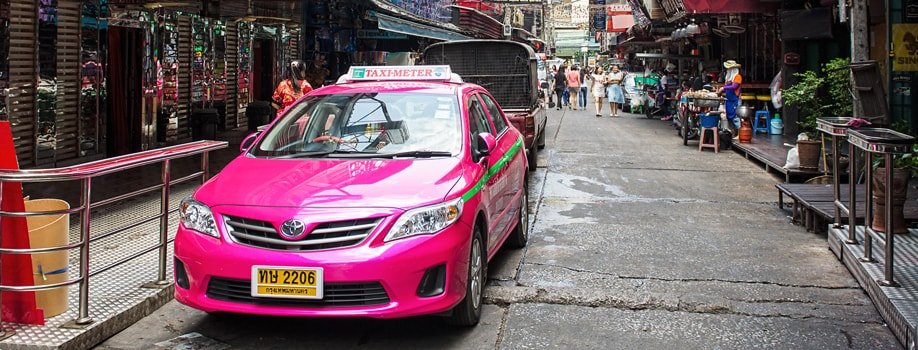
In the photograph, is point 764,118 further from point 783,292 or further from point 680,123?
point 783,292

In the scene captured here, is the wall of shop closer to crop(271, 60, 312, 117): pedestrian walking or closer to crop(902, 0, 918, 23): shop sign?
crop(271, 60, 312, 117): pedestrian walking

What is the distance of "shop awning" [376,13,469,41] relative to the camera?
19.8m

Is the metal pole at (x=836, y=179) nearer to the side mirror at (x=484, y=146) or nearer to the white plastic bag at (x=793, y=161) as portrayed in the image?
the side mirror at (x=484, y=146)

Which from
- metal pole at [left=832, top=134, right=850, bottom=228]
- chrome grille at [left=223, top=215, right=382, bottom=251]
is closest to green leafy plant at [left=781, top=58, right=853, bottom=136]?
metal pole at [left=832, top=134, right=850, bottom=228]

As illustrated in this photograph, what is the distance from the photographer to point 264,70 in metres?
20.6

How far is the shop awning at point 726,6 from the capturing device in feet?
Result: 57.1

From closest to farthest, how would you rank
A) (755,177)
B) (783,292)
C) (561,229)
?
(783,292)
(561,229)
(755,177)

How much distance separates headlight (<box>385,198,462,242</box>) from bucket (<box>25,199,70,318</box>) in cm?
198

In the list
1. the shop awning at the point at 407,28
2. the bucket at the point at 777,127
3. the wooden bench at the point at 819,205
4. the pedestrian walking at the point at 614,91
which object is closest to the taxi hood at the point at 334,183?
the wooden bench at the point at 819,205

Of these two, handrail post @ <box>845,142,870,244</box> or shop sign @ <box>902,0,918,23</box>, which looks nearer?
handrail post @ <box>845,142,870,244</box>

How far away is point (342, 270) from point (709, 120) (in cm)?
1347

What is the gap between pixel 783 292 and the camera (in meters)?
6.38

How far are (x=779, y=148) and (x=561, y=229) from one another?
322 inches

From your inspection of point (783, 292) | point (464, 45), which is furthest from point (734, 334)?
point (464, 45)
